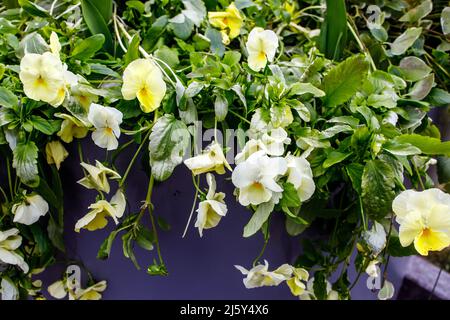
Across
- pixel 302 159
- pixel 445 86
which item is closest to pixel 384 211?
pixel 302 159

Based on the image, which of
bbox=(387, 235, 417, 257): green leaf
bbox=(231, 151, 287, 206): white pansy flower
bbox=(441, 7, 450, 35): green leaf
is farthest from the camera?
bbox=(441, 7, 450, 35): green leaf

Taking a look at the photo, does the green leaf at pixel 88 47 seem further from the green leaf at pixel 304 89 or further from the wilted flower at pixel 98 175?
the green leaf at pixel 304 89

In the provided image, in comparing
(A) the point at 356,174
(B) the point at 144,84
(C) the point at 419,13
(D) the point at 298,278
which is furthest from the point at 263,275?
(C) the point at 419,13

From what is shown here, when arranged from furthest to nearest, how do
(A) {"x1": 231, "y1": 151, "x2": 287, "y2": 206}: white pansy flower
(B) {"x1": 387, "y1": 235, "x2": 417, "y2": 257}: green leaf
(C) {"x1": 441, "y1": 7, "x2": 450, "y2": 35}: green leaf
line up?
(C) {"x1": 441, "y1": 7, "x2": 450, "y2": 35}: green leaf, (B) {"x1": 387, "y1": 235, "x2": 417, "y2": 257}: green leaf, (A) {"x1": 231, "y1": 151, "x2": 287, "y2": 206}: white pansy flower

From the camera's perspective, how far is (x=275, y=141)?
0.57 m

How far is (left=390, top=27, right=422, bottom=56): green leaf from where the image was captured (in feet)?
2.45

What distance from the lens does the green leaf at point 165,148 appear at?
562 mm

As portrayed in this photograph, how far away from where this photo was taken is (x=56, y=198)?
25.2 inches

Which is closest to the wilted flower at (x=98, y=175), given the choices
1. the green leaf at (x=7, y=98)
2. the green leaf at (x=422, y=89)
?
the green leaf at (x=7, y=98)

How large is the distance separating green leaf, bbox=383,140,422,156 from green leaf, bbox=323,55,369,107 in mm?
80

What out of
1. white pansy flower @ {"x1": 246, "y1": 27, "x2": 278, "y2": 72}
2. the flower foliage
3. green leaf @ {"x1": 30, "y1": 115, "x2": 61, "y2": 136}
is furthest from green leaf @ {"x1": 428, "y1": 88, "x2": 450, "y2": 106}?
green leaf @ {"x1": 30, "y1": 115, "x2": 61, "y2": 136}

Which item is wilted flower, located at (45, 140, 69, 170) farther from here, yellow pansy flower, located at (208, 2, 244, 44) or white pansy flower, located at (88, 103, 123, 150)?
yellow pansy flower, located at (208, 2, 244, 44)

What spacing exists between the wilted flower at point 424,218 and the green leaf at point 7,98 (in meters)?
0.43
